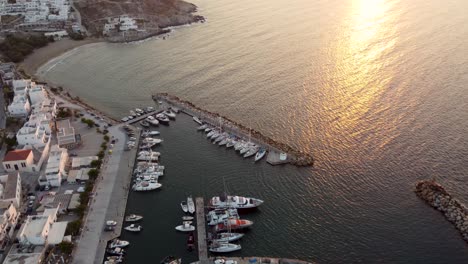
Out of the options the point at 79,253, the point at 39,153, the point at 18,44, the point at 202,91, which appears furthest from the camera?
the point at 18,44

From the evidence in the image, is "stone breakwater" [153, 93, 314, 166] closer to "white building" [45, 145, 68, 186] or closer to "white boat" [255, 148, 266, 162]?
"white boat" [255, 148, 266, 162]

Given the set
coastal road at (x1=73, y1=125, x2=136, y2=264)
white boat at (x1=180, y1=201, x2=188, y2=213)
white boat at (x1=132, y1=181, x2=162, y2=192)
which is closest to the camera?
coastal road at (x1=73, y1=125, x2=136, y2=264)

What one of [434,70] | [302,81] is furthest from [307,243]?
[434,70]

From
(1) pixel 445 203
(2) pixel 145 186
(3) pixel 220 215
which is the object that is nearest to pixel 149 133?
(2) pixel 145 186

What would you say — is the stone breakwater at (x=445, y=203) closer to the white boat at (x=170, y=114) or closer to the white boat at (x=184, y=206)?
the white boat at (x=184, y=206)

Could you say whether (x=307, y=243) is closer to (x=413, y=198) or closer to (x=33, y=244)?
(x=413, y=198)

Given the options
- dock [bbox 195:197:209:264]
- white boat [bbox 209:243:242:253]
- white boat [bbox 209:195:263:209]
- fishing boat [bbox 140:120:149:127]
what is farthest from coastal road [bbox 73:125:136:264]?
white boat [bbox 209:243:242:253]

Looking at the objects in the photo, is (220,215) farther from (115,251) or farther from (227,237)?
(115,251)

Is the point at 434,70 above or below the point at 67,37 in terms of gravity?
below
